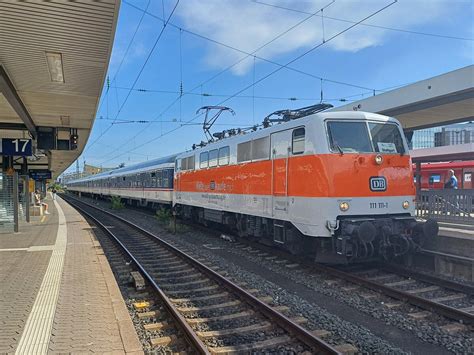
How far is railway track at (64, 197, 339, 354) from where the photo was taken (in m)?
5.13

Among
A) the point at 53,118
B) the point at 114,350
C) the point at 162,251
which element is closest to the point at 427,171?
the point at 162,251

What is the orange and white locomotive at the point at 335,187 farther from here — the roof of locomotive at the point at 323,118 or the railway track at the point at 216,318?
the railway track at the point at 216,318

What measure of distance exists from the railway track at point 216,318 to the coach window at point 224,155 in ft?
13.5

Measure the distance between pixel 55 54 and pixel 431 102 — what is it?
379 inches

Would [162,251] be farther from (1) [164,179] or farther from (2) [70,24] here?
(1) [164,179]

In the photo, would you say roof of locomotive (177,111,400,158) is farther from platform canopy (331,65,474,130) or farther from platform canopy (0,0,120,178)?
platform canopy (0,0,120,178)

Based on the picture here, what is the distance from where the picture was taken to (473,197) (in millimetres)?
11367

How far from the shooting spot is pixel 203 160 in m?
15.7

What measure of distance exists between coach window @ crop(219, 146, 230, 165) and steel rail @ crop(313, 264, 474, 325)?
5178 millimetres

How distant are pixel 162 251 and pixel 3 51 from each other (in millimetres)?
6760

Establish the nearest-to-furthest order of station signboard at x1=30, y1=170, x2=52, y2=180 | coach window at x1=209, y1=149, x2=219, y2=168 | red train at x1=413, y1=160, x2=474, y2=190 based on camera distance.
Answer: coach window at x1=209, y1=149, x2=219, y2=168 < red train at x1=413, y1=160, x2=474, y2=190 < station signboard at x1=30, y1=170, x2=52, y2=180

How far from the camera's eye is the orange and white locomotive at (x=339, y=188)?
27.6ft

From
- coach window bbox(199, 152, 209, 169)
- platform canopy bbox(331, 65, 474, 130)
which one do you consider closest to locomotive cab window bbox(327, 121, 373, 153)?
platform canopy bbox(331, 65, 474, 130)

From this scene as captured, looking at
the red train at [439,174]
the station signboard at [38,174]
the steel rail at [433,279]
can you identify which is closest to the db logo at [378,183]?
the steel rail at [433,279]
